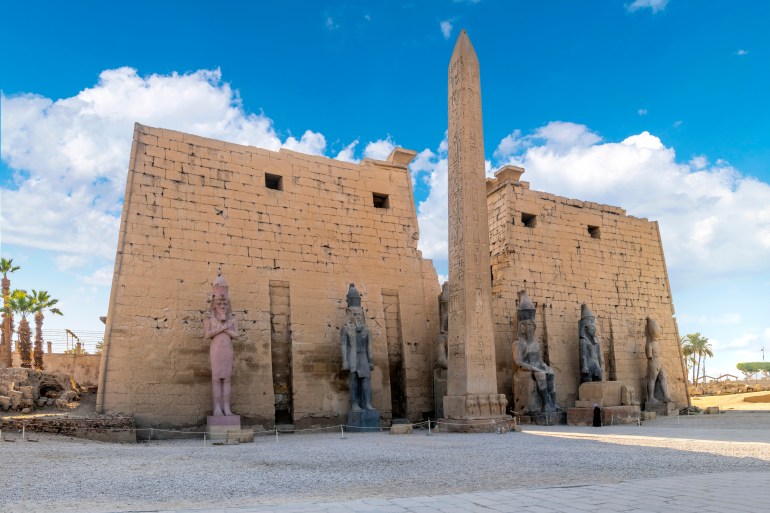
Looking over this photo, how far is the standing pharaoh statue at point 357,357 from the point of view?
11188 millimetres

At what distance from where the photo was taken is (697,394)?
24891 millimetres

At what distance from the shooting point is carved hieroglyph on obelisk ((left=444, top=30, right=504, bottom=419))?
10.3 metres

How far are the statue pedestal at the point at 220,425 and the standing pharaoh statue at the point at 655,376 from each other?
10338mm

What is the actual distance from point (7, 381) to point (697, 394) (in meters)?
24.4

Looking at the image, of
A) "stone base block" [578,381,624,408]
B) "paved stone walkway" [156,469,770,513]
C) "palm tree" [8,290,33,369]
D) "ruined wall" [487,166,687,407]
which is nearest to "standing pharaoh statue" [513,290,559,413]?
"stone base block" [578,381,624,408]

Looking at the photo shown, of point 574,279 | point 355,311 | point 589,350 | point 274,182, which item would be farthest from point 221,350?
point 574,279

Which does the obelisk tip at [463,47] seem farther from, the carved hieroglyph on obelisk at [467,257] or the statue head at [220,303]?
the statue head at [220,303]

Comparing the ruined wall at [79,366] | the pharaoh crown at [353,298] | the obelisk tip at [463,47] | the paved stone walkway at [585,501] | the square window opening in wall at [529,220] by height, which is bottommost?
the paved stone walkway at [585,501]

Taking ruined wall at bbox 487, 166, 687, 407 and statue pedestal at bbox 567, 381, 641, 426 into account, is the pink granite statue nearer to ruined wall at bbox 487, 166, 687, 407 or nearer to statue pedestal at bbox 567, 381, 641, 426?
ruined wall at bbox 487, 166, 687, 407

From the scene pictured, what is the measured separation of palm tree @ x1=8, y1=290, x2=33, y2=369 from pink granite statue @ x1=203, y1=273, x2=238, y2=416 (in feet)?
23.8

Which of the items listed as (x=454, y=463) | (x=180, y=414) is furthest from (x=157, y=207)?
(x=454, y=463)

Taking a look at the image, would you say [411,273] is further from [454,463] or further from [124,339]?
[454,463]

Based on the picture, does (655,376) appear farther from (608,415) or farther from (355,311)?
Answer: (355,311)

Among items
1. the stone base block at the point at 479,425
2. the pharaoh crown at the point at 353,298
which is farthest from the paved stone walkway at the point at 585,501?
the pharaoh crown at the point at 353,298
